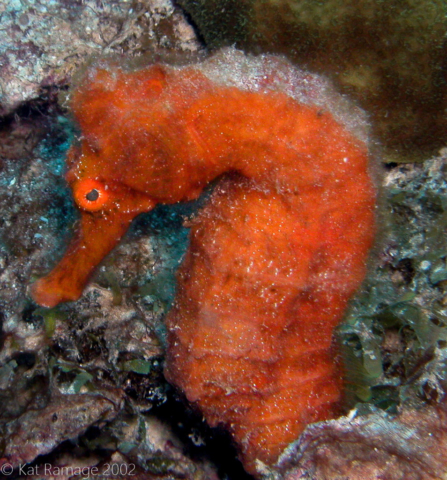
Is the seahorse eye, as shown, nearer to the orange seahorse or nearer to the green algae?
the orange seahorse

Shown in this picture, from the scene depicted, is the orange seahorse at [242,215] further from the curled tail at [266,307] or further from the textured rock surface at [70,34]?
the textured rock surface at [70,34]

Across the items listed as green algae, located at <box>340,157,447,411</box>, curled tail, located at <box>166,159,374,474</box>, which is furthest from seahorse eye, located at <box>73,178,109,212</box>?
green algae, located at <box>340,157,447,411</box>

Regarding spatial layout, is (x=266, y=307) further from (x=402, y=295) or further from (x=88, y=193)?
(x=88, y=193)

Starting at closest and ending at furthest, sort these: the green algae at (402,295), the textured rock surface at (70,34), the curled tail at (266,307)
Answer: the curled tail at (266,307) → the green algae at (402,295) → the textured rock surface at (70,34)

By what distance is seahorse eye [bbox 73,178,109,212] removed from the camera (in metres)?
2.48

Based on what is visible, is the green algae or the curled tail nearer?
the curled tail

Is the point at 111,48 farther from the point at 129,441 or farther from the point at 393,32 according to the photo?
the point at 129,441

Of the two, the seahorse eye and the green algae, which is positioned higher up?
the seahorse eye

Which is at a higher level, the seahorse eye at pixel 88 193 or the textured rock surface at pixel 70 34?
the textured rock surface at pixel 70 34

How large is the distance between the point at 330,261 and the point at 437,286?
3.62 feet

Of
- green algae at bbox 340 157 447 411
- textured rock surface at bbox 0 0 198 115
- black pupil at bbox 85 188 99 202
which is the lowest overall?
green algae at bbox 340 157 447 411

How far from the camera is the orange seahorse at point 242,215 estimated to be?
2.42 meters

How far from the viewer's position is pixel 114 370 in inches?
153

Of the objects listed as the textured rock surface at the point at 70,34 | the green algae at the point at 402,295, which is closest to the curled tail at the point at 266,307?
the green algae at the point at 402,295
